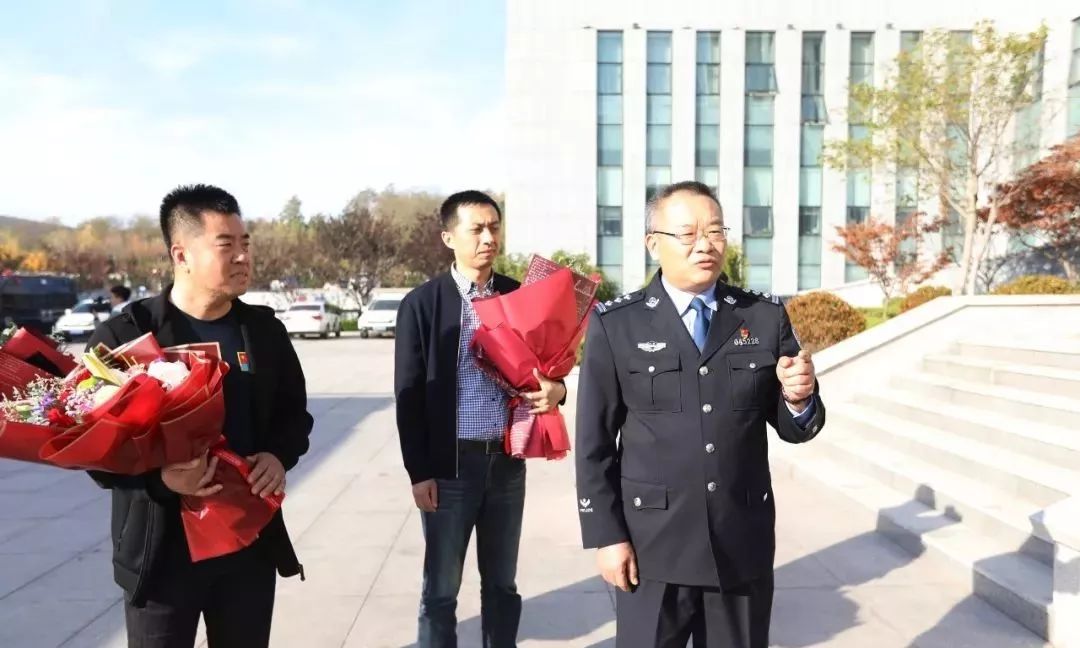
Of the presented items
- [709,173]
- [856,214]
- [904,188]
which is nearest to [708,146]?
[709,173]

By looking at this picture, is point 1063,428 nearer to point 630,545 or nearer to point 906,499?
point 906,499

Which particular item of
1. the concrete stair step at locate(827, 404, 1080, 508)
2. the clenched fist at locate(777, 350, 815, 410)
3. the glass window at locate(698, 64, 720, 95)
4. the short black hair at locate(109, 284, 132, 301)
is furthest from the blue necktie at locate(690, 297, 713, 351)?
the glass window at locate(698, 64, 720, 95)

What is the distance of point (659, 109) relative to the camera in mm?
27234

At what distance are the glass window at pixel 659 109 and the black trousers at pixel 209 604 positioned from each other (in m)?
26.9

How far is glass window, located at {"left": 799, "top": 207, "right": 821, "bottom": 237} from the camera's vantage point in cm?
2733

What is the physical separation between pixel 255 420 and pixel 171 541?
40 centimetres

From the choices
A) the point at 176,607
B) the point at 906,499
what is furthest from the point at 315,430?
the point at 176,607

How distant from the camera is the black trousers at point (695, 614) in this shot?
6.81ft

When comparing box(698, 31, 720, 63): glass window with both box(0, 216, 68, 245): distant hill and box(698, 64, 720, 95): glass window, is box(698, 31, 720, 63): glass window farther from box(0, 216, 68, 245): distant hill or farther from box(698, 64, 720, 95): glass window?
box(0, 216, 68, 245): distant hill

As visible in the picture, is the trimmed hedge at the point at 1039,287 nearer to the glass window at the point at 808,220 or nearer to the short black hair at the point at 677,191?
the short black hair at the point at 677,191

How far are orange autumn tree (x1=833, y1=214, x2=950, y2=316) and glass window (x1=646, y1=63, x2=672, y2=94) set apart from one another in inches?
324

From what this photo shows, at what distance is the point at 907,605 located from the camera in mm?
3729

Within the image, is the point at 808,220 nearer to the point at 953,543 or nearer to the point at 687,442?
the point at 953,543

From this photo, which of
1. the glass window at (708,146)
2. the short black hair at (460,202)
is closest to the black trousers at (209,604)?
the short black hair at (460,202)
